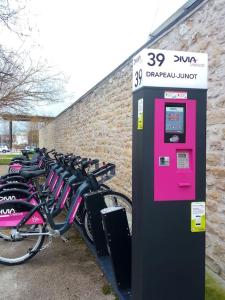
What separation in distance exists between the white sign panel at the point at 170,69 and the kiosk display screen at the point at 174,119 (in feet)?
0.49

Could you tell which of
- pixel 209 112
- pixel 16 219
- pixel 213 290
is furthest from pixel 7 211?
pixel 209 112

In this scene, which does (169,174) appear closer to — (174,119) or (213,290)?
(174,119)

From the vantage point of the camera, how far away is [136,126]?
265 centimetres

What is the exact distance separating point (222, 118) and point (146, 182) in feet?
5.21

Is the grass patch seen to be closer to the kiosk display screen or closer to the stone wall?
the stone wall

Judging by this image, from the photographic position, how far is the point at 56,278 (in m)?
3.98

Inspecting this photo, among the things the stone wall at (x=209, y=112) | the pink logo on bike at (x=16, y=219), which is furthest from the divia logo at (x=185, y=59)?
the pink logo on bike at (x=16, y=219)

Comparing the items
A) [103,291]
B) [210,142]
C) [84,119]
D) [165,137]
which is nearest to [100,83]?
[84,119]

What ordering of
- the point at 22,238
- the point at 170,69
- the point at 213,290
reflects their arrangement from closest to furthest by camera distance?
the point at 170,69
the point at 213,290
the point at 22,238

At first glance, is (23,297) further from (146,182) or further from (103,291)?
(146,182)

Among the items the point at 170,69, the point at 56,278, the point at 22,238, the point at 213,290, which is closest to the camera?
the point at 170,69

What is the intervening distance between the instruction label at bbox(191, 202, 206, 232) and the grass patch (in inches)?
38.6

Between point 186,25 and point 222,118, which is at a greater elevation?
point 186,25

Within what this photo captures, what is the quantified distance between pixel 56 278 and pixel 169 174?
204cm
